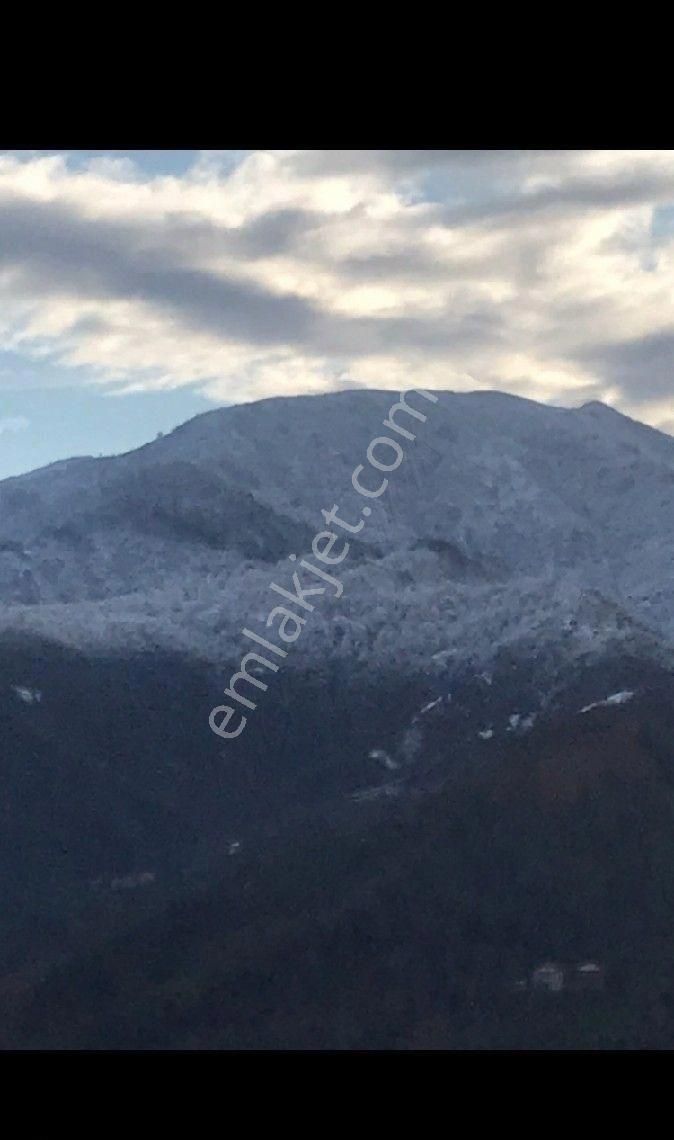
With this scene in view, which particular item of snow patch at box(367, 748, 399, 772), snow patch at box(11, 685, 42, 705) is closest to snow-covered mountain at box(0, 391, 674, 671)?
snow patch at box(11, 685, 42, 705)

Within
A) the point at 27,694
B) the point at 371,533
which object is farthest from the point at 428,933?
the point at 371,533

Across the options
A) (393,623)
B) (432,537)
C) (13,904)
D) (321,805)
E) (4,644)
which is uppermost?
(432,537)

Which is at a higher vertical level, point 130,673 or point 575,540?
point 575,540

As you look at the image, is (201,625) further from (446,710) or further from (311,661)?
(446,710)

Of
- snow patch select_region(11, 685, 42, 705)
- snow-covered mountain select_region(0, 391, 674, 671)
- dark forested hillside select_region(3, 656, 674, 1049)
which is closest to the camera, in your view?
dark forested hillside select_region(3, 656, 674, 1049)

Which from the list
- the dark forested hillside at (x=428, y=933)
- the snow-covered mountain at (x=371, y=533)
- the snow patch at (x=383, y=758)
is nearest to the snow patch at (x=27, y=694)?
the snow-covered mountain at (x=371, y=533)

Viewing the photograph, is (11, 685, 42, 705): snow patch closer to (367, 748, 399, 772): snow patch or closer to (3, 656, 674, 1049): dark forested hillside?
(3, 656, 674, 1049): dark forested hillside

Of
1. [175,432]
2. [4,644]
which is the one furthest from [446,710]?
[175,432]
